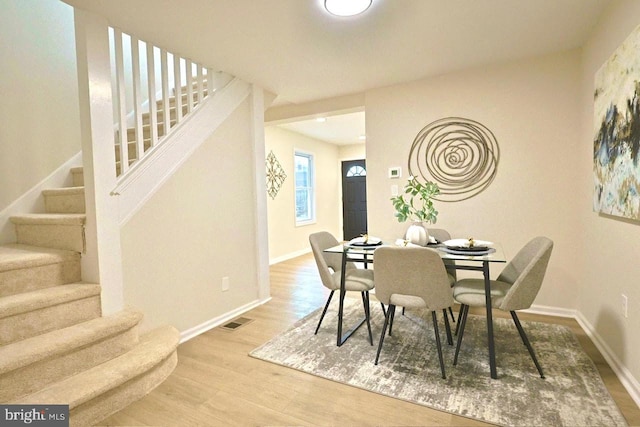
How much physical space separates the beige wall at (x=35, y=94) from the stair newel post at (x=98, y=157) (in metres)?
0.96

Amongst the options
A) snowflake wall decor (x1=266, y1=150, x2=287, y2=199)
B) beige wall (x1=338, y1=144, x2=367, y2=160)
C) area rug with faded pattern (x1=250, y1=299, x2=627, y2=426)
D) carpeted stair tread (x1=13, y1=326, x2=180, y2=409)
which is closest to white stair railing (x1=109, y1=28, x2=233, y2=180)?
carpeted stair tread (x1=13, y1=326, x2=180, y2=409)

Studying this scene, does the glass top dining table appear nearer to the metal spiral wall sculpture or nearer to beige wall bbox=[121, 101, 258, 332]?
the metal spiral wall sculpture

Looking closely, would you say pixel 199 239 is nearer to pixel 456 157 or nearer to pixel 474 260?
pixel 474 260

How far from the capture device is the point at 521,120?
9.82 feet

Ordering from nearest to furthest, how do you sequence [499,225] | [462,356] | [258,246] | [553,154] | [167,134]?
[462,356] < [167,134] < [553,154] < [499,225] < [258,246]

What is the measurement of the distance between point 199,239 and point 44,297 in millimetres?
1125

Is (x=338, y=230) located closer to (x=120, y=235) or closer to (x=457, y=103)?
(x=457, y=103)

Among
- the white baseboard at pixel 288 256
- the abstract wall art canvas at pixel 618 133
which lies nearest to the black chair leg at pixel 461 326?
the abstract wall art canvas at pixel 618 133

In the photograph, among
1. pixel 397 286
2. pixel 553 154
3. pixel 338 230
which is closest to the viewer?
pixel 397 286

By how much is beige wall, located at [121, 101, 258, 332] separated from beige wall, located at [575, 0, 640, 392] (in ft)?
9.50

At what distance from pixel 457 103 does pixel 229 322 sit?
9.95ft

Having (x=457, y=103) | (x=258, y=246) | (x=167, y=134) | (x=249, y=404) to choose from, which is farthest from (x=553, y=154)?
(x=167, y=134)

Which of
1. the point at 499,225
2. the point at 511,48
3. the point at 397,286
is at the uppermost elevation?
the point at 511,48

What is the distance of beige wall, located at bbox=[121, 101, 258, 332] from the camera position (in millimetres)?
2393
